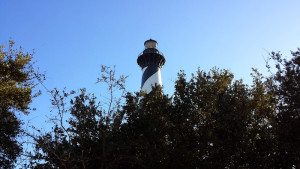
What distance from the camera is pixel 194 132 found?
65.3 feet

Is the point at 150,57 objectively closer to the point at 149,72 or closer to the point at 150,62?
the point at 150,62

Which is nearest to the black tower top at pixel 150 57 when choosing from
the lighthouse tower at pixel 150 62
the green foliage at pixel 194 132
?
the lighthouse tower at pixel 150 62

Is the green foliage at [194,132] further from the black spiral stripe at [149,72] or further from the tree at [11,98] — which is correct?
the black spiral stripe at [149,72]

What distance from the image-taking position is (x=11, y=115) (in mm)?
20203

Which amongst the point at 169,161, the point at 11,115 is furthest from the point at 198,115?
the point at 11,115

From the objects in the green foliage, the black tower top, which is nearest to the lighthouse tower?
the black tower top

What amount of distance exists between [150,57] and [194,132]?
26605 mm

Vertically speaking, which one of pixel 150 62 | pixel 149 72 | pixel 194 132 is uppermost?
pixel 150 62

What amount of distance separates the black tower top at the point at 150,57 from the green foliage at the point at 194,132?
79.6 ft

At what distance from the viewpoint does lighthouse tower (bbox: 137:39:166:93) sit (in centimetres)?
4444

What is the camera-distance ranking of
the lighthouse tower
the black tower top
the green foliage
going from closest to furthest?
the green foliage, the lighthouse tower, the black tower top

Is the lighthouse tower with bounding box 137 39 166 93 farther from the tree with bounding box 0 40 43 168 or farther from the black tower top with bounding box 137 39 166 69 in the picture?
the tree with bounding box 0 40 43 168

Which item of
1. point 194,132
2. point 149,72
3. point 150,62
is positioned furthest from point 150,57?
point 194,132

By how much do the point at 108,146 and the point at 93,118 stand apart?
2054 millimetres
